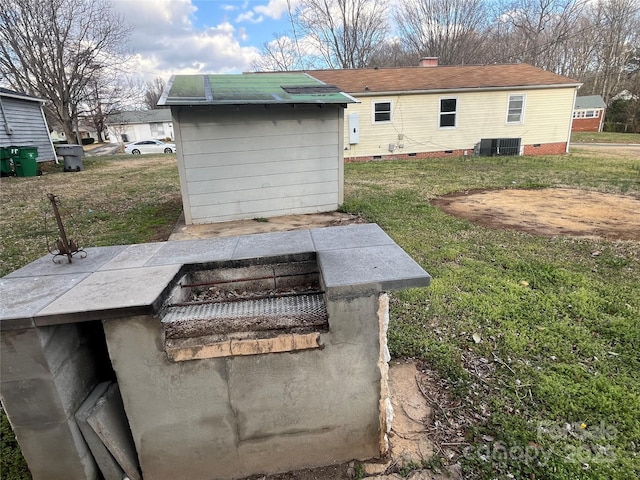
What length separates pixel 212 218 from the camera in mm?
6551

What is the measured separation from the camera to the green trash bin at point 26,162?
1228 cm

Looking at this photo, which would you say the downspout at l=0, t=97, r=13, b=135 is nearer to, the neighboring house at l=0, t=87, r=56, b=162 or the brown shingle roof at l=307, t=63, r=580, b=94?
the neighboring house at l=0, t=87, r=56, b=162

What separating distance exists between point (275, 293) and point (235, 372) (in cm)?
52

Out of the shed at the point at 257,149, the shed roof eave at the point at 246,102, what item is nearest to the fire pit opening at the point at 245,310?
the shed roof eave at the point at 246,102

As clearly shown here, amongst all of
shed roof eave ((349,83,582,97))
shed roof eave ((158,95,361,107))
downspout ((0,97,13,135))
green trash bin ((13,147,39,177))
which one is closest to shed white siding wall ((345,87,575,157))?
shed roof eave ((349,83,582,97))

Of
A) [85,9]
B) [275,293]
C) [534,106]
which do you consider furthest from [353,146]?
[85,9]

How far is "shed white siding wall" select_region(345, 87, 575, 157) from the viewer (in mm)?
14508

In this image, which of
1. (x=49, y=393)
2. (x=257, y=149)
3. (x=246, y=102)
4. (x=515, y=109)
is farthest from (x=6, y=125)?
(x=515, y=109)

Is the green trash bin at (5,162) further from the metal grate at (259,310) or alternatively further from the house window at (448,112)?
the house window at (448,112)

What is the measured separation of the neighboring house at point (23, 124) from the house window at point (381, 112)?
42.7 ft

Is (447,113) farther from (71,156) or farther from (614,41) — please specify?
(614,41)

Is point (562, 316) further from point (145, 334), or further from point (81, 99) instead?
point (81, 99)

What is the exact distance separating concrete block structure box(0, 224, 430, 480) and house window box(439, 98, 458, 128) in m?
14.4

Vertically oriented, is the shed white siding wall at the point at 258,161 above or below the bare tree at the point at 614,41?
below
